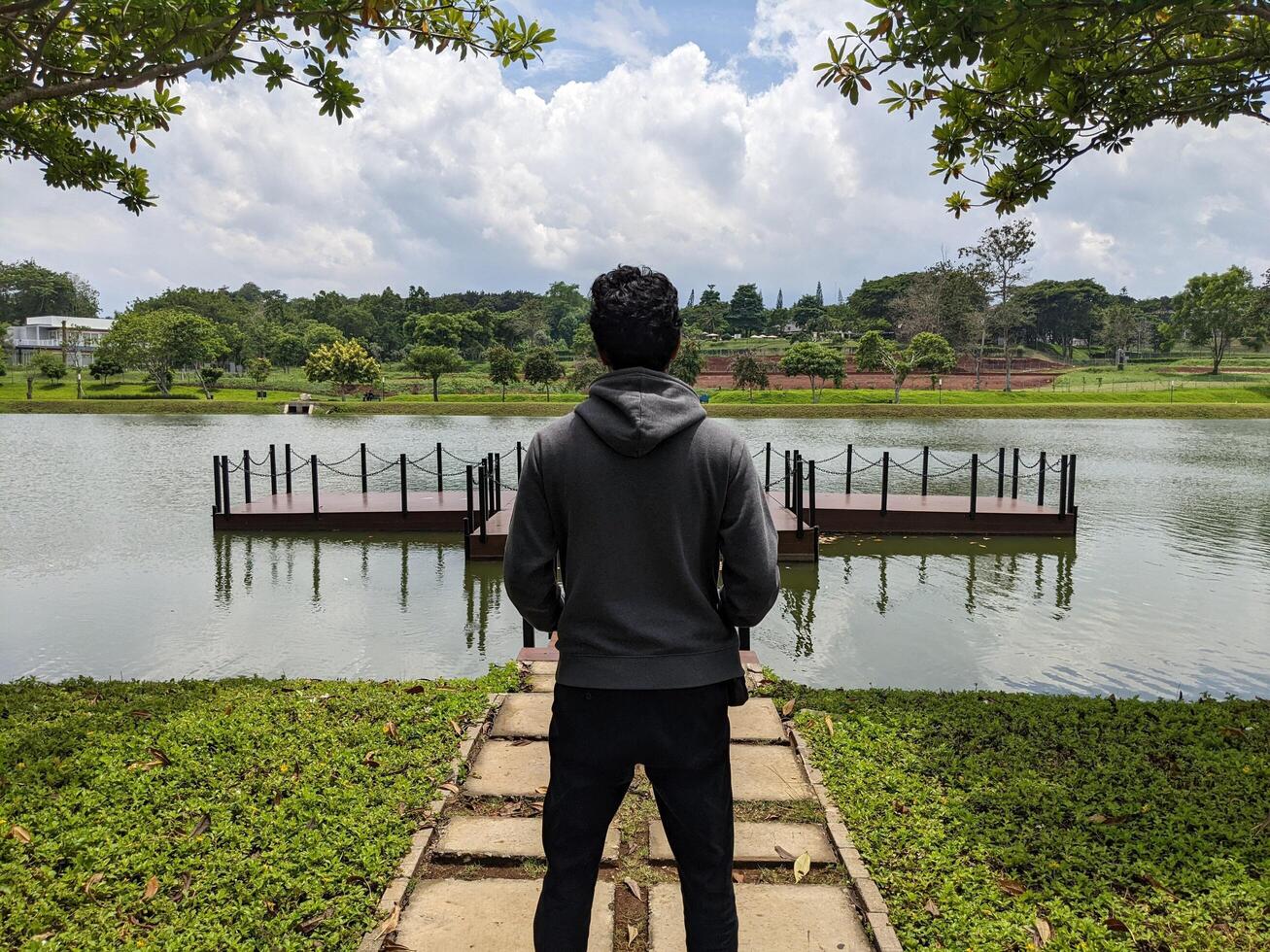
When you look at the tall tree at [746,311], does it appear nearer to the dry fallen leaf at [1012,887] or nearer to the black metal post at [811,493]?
the black metal post at [811,493]

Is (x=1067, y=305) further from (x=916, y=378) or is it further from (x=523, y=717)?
(x=523, y=717)

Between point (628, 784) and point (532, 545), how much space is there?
61 cm

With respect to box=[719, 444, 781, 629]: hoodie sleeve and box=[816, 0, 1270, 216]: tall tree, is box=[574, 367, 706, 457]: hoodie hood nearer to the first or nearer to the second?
box=[719, 444, 781, 629]: hoodie sleeve

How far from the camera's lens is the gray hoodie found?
190 centimetres

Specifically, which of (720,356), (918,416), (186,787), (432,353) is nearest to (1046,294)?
(720,356)

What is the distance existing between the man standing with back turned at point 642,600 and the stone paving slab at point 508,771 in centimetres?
148

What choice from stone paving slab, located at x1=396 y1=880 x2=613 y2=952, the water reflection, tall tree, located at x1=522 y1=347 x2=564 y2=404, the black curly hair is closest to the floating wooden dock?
the water reflection

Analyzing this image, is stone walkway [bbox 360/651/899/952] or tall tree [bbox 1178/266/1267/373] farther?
tall tree [bbox 1178/266/1267/373]

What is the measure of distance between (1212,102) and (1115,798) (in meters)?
4.41

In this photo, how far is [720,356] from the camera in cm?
6531

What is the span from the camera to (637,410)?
1.87m

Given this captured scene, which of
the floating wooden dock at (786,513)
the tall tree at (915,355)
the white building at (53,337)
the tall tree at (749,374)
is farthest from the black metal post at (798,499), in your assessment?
the white building at (53,337)

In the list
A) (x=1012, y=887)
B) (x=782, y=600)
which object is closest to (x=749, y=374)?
(x=782, y=600)

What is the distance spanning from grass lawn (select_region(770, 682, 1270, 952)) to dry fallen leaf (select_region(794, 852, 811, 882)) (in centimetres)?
25
